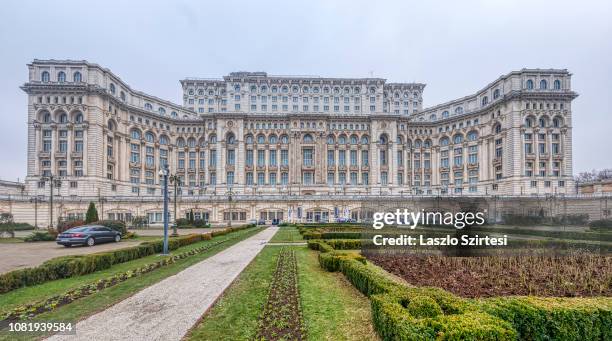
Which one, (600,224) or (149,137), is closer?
(600,224)

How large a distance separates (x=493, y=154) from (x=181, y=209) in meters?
76.7

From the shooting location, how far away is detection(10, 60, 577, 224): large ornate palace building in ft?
221

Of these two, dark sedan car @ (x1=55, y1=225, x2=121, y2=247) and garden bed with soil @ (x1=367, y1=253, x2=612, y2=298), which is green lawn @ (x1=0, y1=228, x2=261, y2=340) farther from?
dark sedan car @ (x1=55, y1=225, x2=121, y2=247)

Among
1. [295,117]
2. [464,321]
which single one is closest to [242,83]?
[295,117]

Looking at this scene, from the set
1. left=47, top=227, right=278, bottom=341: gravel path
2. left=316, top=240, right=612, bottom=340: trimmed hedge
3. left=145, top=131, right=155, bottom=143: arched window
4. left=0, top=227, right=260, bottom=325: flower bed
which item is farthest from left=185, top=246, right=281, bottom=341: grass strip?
left=145, top=131, right=155, bottom=143: arched window

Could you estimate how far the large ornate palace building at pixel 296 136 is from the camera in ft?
221

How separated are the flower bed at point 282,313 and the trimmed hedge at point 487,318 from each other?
1.99m

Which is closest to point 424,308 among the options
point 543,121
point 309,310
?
point 309,310

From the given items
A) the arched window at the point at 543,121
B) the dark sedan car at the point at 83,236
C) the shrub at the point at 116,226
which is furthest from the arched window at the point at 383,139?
the dark sedan car at the point at 83,236

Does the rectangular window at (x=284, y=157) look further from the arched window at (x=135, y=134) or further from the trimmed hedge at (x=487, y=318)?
the trimmed hedge at (x=487, y=318)

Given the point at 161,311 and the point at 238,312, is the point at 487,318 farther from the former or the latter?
the point at 161,311

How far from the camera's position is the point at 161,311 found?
8.41 meters

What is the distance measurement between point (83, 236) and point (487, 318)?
27.4 metres

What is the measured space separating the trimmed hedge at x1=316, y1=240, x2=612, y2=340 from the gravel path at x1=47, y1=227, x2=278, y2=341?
486cm
